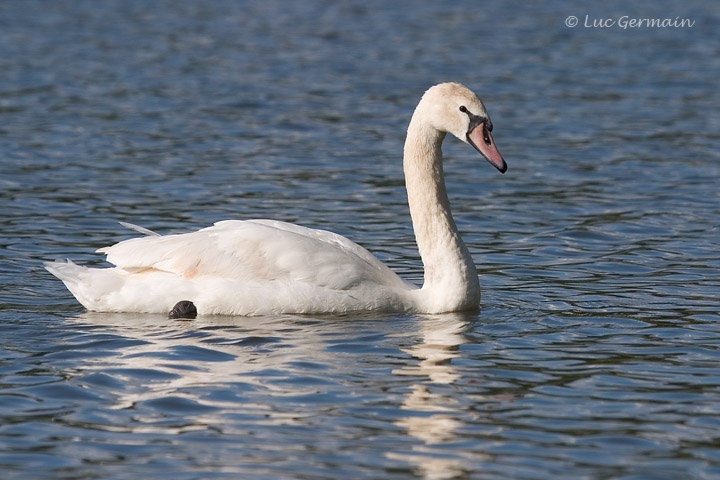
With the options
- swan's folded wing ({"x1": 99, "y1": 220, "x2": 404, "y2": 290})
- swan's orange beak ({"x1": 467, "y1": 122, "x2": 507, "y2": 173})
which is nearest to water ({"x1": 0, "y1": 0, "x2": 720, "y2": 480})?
swan's folded wing ({"x1": 99, "y1": 220, "x2": 404, "y2": 290})

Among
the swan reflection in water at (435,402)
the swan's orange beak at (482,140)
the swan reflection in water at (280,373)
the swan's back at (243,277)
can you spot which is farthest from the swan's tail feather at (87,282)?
the swan's orange beak at (482,140)

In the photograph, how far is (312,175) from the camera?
15711 millimetres

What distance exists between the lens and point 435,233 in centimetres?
1022

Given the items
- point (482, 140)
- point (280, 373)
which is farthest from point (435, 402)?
point (482, 140)

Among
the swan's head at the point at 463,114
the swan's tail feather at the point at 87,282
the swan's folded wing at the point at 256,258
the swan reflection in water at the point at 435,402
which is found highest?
the swan's head at the point at 463,114

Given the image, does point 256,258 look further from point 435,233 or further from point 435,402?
point 435,402

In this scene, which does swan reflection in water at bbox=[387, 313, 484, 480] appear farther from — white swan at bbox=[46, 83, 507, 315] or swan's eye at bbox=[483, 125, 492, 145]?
swan's eye at bbox=[483, 125, 492, 145]

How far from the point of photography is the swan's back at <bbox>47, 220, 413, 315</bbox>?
9.62 m

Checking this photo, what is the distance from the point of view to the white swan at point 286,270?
31.6 feet

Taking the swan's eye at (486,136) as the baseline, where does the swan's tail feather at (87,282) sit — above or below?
below

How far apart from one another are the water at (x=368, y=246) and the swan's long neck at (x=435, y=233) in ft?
0.69

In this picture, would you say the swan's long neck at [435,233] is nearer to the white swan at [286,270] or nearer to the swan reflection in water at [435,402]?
the white swan at [286,270]

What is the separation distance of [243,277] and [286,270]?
32 centimetres

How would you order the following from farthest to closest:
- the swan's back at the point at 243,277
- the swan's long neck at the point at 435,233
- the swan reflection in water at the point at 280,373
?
the swan's long neck at the point at 435,233
the swan's back at the point at 243,277
the swan reflection in water at the point at 280,373
